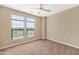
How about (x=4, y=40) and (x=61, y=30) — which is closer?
(x=4, y=40)

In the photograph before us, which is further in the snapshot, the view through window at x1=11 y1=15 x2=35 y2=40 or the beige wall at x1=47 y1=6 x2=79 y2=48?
the beige wall at x1=47 y1=6 x2=79 y2=48

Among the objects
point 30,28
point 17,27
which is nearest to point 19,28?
point 17,27

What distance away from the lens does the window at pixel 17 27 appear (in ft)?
7.84

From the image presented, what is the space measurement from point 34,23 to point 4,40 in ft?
2.64

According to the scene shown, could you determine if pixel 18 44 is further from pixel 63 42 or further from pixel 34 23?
pixel 63 42

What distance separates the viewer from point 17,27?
2383 millimetres

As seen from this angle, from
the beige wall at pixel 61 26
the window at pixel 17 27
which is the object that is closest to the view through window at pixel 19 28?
the window at pixel 17 27

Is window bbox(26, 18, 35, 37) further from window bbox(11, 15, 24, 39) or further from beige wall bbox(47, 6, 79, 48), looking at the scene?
beige wall bbox(47, 6, 79, 48)

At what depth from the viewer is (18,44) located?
2.46 m

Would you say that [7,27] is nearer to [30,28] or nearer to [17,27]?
[17,27]

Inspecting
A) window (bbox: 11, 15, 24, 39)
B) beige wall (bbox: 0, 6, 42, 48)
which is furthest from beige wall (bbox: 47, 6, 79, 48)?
window (bbox: 11, 15, 24, 39)

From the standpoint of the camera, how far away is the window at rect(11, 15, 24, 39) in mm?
2389
